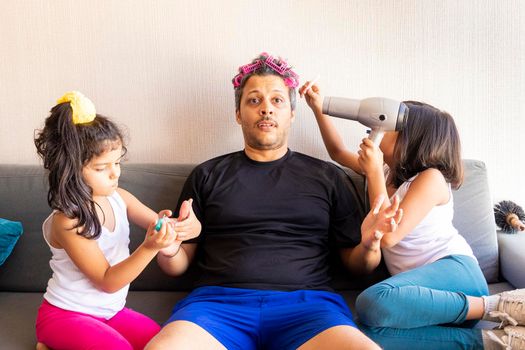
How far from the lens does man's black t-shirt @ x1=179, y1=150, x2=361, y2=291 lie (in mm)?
1741

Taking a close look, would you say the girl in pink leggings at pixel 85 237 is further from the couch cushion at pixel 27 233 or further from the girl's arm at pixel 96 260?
the couch cushion at pixel 27 233

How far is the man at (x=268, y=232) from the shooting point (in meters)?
1.55

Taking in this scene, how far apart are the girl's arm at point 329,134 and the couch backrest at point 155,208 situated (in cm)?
6

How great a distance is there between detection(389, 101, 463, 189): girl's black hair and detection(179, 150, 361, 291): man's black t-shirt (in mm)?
258

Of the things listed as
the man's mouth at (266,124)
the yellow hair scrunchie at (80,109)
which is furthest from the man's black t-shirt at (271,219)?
the yellow hair scrunchie at (80,109)

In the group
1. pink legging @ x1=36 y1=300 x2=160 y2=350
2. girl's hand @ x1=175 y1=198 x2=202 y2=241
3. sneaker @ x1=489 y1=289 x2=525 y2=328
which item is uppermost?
girl's hand @ x1=175 y1=198 x2=202 y2=241

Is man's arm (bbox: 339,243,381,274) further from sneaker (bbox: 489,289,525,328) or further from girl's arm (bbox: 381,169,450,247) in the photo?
sneaker (bbox: 489,289,525,328)

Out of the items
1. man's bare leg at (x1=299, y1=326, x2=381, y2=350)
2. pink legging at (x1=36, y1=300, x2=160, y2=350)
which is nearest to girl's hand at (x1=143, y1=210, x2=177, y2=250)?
pink legging at (x1=36, y1=300, x2=160, y2=350)

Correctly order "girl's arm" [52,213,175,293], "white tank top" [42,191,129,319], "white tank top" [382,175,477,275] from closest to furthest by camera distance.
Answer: "girl's arm" [52,213,175,293] < "white tank top" [42,191,129,319] < "white tank top" [382,175,477,275]

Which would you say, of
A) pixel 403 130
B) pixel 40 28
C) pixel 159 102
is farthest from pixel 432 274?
pixel 40 28

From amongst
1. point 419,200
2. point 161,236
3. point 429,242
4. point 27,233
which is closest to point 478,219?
point 429,242

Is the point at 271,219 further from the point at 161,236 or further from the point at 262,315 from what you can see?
the point at 161,236

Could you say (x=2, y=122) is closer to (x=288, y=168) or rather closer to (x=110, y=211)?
(x=110, y=211)

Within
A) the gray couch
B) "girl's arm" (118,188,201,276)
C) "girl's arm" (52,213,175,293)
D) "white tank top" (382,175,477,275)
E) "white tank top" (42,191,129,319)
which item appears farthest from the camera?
the gray couch
